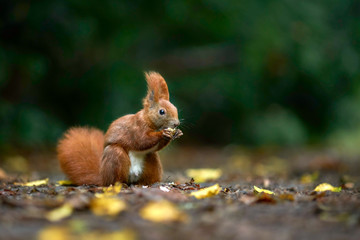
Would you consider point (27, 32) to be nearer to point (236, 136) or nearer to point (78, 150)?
point (78, 150)

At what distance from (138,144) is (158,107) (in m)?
0.36

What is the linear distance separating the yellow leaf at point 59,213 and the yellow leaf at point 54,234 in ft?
0.79

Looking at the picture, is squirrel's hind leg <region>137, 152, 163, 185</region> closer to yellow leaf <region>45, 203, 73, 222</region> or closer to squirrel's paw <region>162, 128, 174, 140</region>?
squirrel's paw <region>162, 128, 174, 140</region>

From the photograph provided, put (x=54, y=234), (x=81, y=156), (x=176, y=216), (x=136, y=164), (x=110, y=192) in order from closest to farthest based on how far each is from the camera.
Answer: (x=54, y=234) → (x=176, y=216) → (x=110, y=192) → (x=136, y=164) → (x=81, y=156)

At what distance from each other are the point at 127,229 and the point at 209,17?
9.24 m

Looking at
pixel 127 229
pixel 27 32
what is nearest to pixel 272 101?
pixel 27 32

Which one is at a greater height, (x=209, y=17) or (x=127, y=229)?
(x=209, y=17)

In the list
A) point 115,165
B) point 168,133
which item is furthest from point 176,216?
point 115,165

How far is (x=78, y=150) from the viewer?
14.2ft

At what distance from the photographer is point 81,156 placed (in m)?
4.28

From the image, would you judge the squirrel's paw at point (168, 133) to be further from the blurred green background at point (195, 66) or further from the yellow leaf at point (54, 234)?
the blurred green background at point (195, 66)

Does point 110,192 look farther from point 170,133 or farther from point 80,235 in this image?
point 80,235

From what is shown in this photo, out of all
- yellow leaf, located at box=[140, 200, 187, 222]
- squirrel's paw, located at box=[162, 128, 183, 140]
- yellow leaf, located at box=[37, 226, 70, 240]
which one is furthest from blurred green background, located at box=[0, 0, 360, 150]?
yellow leaf, located at box=[37, 226, 70, 240]

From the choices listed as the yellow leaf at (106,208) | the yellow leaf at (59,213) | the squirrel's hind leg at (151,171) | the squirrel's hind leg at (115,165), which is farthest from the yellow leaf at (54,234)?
the squirrel's hind leg at (151,171)
